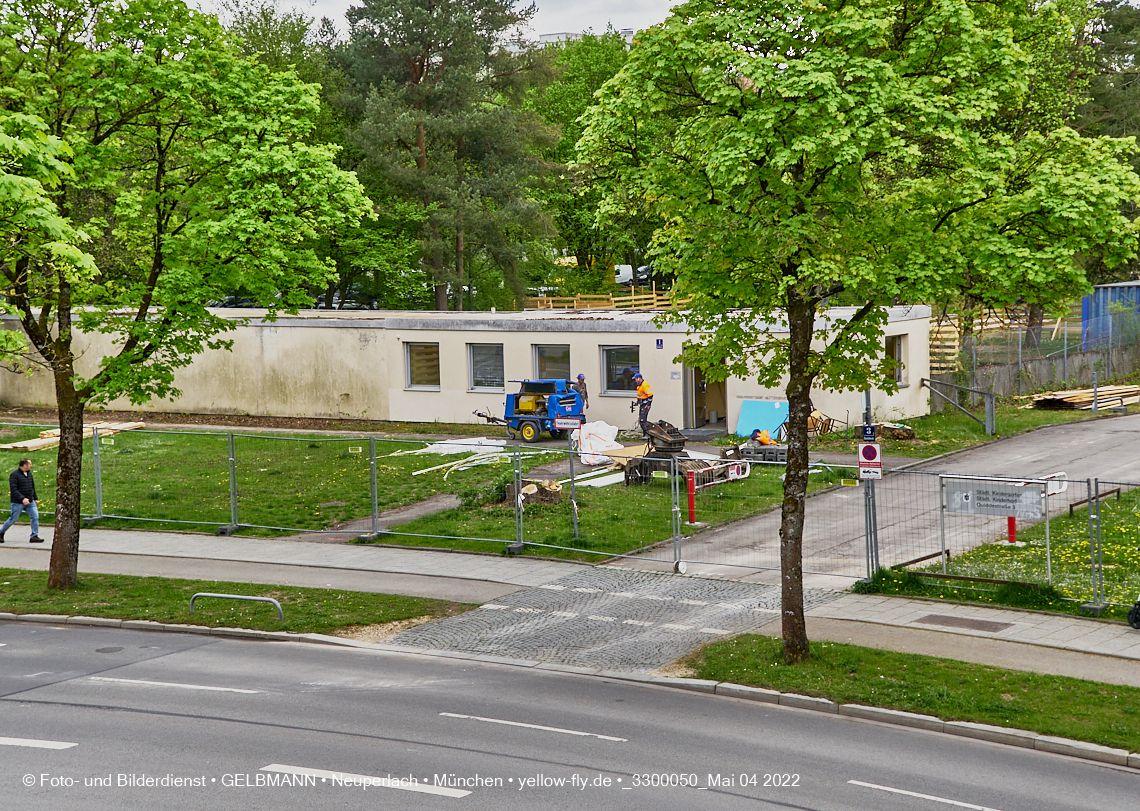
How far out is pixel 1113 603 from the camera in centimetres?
1420

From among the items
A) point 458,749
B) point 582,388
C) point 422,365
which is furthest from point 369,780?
point 422,365

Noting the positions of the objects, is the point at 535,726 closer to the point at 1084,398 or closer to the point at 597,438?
the point at 597,438

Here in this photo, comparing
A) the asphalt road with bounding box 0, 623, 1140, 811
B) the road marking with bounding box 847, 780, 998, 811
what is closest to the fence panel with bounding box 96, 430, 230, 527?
the asphalt road with bounding box 0, 623, 1140, 811

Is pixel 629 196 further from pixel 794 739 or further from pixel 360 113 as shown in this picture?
pixel 360 113

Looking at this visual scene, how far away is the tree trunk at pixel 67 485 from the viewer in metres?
16.7

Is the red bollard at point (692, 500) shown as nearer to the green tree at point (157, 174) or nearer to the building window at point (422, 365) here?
the green tree at point (157, 174)

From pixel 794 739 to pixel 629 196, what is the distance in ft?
22.4

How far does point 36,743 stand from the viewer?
1059 cm

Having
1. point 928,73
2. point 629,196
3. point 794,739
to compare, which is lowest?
point 794,739


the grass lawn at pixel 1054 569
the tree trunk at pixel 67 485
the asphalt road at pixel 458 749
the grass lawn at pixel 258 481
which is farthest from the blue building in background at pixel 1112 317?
the tree trunk at pixel 67 485

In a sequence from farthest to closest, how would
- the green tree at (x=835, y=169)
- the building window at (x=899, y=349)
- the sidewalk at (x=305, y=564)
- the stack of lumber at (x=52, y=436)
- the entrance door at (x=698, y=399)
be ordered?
the building window at (x=899, y=349), the entrance door at (x=698, y=399), the stack of lumber at (x=52, y=436), the sidewalk at (x=305, y=564), the green tree at (x=835, y=169)

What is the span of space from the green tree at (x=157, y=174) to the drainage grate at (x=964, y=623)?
10.9m

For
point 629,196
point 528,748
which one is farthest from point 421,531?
point 528,748

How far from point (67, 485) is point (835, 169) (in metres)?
12.6
